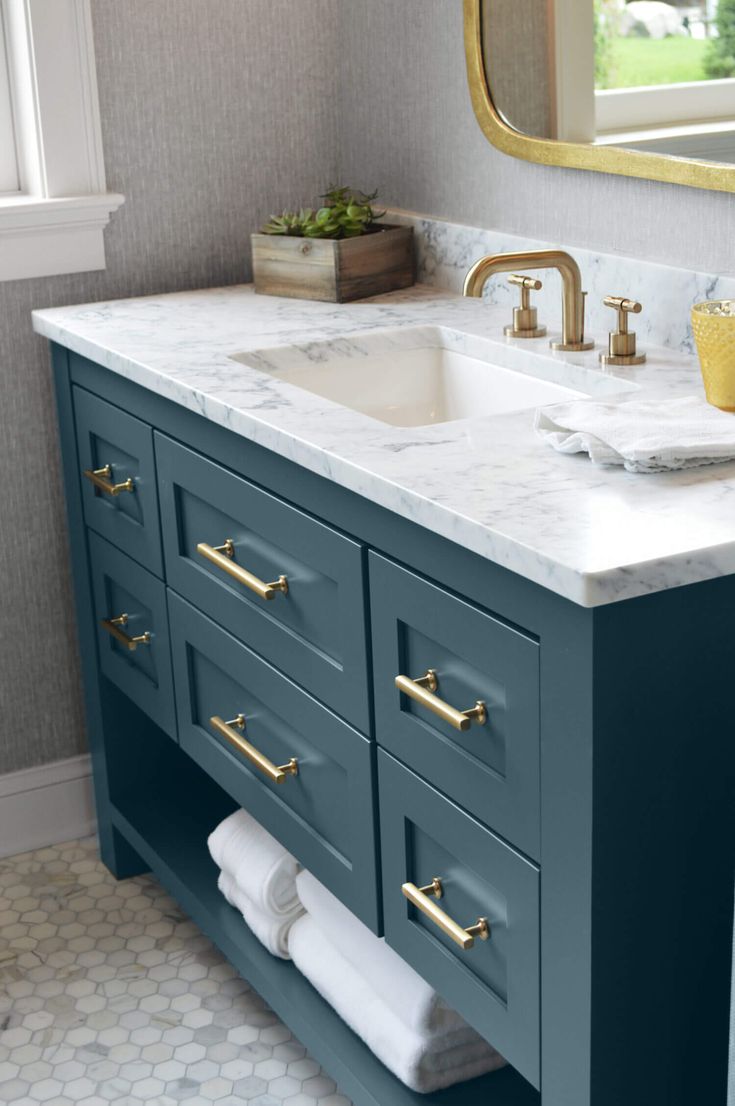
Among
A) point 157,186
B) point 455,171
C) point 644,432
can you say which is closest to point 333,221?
point 455,171

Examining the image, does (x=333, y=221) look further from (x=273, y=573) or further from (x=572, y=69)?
(x=273, y=573)

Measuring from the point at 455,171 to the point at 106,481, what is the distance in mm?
710

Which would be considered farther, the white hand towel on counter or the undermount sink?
the undermount sink

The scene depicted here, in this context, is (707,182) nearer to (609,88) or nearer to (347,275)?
(609,88)

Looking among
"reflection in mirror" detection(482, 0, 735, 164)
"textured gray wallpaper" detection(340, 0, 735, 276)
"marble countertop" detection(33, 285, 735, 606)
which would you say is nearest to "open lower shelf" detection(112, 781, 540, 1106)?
"marble countertop" detection(33, 285, 735, 606)

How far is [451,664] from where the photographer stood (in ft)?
4.26

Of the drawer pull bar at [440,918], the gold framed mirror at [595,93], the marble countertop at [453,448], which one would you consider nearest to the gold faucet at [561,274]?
the marble countertop at [453,448]

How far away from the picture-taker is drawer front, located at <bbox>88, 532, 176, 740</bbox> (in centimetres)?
202

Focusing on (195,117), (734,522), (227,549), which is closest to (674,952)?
(734,522)

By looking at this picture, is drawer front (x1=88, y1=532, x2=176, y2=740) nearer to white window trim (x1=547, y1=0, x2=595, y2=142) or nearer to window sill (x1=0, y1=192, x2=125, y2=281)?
window sill (x1=0, y1=192, x2=125, y2=281)

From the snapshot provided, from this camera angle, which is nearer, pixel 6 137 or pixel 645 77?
pixel 645 77

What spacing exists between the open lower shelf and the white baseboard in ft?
0.60

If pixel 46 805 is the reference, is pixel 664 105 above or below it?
above

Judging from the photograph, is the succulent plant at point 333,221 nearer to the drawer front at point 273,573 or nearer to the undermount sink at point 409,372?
the undermount sink at point 409,372
